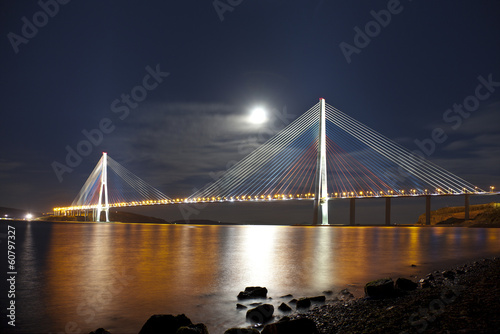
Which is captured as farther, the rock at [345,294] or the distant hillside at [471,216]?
the distant hillside at [471,216]

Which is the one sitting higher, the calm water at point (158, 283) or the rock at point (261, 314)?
the rock at point (261, 314)

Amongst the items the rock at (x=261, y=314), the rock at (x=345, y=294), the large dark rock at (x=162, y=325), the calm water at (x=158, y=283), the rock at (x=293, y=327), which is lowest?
the calm water at (x=158, y=283)

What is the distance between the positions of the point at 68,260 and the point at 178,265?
21.0 ft

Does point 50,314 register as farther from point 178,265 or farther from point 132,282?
point 178,265

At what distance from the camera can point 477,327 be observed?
503cm

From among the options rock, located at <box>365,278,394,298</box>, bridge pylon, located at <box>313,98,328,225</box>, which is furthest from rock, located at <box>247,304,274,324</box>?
bridge pylon, located at <box>313,98,328,225</box>

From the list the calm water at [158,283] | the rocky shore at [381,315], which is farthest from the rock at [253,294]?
the rocky shore at [381,315]

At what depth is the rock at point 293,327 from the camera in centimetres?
582

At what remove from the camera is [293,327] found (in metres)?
5.84

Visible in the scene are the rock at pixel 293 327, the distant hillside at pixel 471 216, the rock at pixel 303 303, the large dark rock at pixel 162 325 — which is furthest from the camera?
the distant hillside at pixel 471 216

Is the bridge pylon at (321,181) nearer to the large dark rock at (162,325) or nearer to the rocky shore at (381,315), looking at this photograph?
the rocky shore at (381,315)

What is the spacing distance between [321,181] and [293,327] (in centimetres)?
4976

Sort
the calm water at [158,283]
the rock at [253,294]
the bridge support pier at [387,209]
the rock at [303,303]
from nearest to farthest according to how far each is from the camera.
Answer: the rock at [303,303]
the calm water at [158,283]
the rock at [253,294]
the bridge support pier at [387,209]
